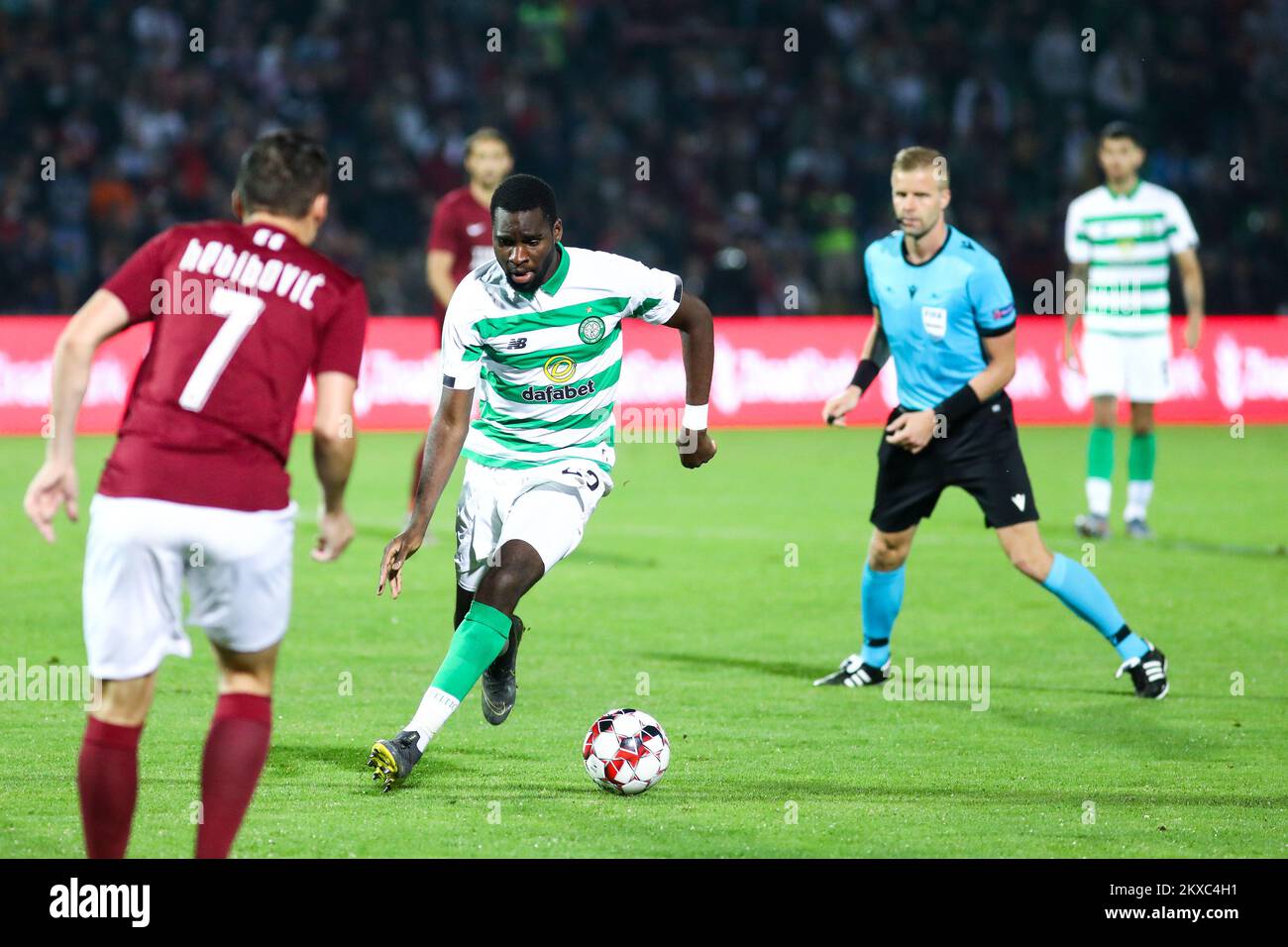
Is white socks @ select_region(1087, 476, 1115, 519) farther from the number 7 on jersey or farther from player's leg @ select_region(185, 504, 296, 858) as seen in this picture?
the number 7 on jersey

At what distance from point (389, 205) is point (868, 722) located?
604 inches

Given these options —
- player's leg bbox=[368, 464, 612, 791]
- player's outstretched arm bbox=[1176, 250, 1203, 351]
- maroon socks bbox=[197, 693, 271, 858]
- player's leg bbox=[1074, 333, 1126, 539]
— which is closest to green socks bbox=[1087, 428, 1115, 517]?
player's leg bbox=[1074, 333, 1126, 539]

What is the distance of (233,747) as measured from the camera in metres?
4.33

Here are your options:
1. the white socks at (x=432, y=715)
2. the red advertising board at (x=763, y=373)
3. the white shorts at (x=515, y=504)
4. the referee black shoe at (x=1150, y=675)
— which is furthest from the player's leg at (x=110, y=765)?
the red advertising board at (x=763, y=373)

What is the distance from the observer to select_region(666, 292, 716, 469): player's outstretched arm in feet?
21.2

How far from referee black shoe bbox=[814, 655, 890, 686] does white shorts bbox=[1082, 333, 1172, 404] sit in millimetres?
5320

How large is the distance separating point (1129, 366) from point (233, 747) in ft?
31.5

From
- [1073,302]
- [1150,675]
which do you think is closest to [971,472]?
[1150,675]

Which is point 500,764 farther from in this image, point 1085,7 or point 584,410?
point 1085,7

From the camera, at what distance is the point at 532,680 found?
775 centimetres

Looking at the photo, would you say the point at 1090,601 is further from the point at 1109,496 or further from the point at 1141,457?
the point at 1141,457

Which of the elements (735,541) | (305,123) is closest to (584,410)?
(735,541)

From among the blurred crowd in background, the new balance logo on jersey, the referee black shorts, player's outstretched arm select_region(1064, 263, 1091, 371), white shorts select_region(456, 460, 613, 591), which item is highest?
the blurred crowd in background

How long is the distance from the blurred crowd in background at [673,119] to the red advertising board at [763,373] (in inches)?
98.6
